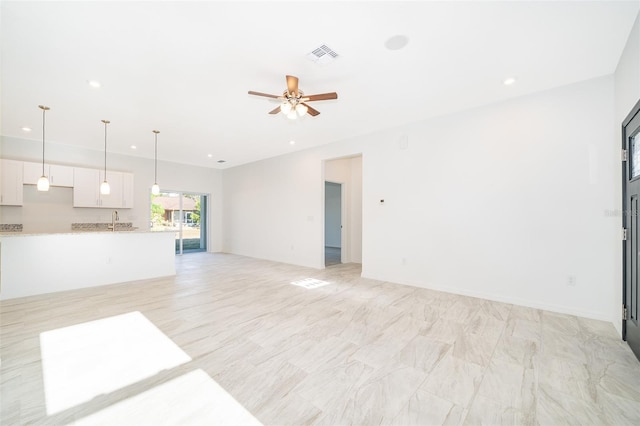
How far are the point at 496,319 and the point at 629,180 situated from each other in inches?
81.9

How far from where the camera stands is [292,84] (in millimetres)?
2963

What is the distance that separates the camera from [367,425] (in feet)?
5.33

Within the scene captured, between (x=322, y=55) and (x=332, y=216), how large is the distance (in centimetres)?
882

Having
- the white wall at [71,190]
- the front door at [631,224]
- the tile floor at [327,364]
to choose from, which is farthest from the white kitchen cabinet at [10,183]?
the front door at [631,224]

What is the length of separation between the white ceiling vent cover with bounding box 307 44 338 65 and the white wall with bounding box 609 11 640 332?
284cm

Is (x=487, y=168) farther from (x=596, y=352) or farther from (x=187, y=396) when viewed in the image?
(x=187, y=396)

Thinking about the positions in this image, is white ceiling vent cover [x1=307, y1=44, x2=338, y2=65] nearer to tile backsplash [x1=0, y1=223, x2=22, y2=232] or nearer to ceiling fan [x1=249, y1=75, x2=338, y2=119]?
ceiling fan [x1=249, y1=75, x2=338, y2=119]

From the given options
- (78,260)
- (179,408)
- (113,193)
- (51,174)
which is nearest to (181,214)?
(113,193)

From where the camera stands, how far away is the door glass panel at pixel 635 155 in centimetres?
252

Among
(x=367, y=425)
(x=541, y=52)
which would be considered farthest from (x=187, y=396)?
(x=541, y=52)

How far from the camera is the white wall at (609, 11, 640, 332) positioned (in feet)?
8.02

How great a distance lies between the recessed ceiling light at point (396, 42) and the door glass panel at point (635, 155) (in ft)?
8.20

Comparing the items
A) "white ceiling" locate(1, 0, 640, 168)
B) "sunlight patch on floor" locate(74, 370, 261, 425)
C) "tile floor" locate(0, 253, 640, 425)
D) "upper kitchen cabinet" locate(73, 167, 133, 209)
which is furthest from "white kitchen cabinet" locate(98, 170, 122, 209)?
"sunlight patch on floor" locate(74, 370, 261, 425)

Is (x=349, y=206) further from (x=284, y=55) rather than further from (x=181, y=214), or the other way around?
(x=181, y=214)
